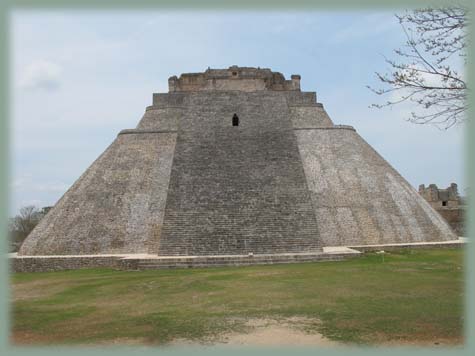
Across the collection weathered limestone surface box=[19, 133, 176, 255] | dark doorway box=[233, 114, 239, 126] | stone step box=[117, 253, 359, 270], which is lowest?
stone step box=[117, 253, 359, 270]

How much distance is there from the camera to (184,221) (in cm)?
1625

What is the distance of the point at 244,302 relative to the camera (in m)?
9.23

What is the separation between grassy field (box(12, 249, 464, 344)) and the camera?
714cm

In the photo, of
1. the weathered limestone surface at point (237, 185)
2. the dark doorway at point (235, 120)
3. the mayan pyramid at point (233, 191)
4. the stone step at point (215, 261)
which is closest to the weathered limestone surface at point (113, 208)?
the mayan pyramid at point (233, 191)

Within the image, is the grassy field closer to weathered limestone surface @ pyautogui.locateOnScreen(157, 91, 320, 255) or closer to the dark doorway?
weathered limestone surface @ pyautogui.locateOnScreen(157, 91, 320, 255)

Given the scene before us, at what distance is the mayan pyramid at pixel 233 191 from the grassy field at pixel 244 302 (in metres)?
2.28

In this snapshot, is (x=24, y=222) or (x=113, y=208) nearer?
(x=113, y=208)

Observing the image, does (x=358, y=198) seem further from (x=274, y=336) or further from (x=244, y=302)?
(x=274, y=336)

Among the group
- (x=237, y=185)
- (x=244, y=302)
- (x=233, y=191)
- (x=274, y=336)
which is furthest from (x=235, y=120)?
(x=274, y=336)

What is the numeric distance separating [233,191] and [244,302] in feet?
27.5

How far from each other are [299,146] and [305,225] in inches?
200

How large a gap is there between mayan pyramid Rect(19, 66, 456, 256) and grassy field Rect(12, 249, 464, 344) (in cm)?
228

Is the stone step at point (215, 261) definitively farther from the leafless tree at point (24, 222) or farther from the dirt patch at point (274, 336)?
the leafless tree at point (24, 222)

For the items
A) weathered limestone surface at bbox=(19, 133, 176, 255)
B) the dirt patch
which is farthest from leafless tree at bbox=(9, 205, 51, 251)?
the dirt patch
